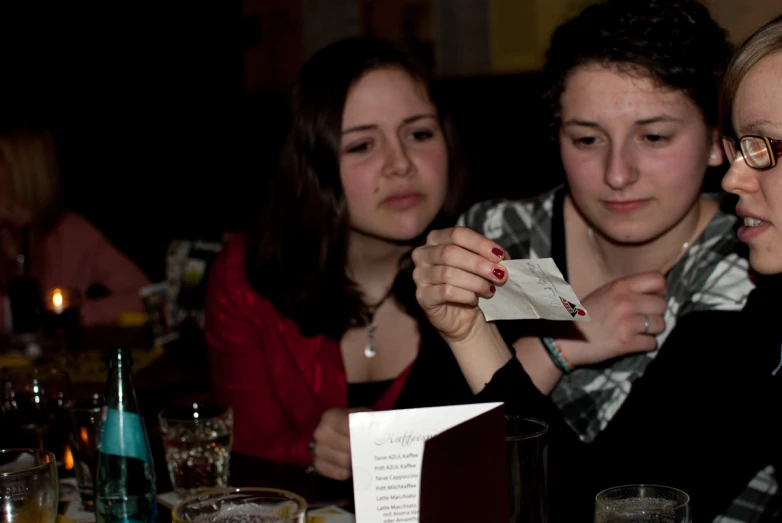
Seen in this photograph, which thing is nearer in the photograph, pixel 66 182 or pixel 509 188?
pixel 509 188

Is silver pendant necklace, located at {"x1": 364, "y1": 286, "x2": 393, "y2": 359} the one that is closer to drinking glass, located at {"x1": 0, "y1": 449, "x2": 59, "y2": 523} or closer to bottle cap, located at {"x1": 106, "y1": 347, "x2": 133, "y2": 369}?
bottle cap, located at {"x1": 106, "y1": 347, "x2": 133, "y2": 369}

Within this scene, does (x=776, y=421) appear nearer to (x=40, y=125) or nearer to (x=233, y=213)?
(x=40, y=125)

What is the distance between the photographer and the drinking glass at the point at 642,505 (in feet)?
3.59

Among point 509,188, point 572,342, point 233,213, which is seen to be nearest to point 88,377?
point 572,342

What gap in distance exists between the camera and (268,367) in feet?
7.98

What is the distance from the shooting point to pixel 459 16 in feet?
16.1

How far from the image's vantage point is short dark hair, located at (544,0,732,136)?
5.97 feet

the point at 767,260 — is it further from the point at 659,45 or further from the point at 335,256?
the point at 335,256

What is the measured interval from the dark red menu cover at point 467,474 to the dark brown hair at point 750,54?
0.83 m

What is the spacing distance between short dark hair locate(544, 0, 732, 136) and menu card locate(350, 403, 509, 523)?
1024 mm

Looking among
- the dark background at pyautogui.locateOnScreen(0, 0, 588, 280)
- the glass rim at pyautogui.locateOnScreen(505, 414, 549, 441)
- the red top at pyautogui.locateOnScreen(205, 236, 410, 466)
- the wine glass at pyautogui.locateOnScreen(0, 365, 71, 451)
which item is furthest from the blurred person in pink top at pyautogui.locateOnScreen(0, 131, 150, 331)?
the glass rim at pyautogui.locateOnScreen(505, 414, 549, 441)

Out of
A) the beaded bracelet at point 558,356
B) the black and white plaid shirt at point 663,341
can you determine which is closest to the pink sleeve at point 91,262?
the black and white plaid shirt at point 663,341

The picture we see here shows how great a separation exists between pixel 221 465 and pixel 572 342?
2.54 ft

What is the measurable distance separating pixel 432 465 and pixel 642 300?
1.06m
